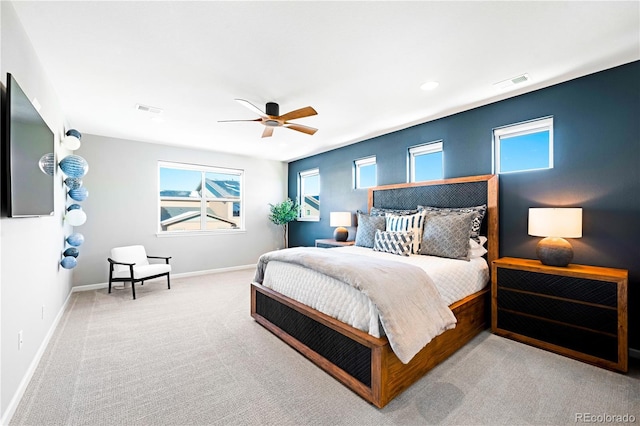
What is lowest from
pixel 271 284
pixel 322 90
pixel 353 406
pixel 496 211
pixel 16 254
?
pixel 353 406

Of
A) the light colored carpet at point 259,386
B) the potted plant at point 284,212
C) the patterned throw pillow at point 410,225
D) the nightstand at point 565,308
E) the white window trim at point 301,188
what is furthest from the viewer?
the potted plant at point 284,212

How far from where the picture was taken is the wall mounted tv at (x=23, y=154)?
1.60 m

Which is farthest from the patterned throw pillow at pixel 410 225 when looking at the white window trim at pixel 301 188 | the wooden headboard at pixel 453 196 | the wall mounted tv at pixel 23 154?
the wall mounted tv at pixel 23 154

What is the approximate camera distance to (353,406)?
70.7 inches

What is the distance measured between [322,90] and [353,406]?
2.87 metres

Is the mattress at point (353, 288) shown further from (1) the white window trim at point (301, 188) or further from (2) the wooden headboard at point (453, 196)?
(1) the white window trim at point (301, 188)

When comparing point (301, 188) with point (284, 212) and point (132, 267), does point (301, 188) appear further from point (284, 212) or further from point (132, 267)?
point (132, 267)

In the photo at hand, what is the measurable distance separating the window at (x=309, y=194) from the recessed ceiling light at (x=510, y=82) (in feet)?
12.4

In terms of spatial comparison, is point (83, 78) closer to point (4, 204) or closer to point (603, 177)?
point (4, 204)

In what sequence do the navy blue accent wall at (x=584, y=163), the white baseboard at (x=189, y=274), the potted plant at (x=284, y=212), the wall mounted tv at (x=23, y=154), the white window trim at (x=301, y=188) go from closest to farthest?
the wall mounted tv at (x=23, y=154) < the navy blue accent wall at (x=584, y=163) < the white baseboard at (x=189, y=274) < the white window trim at (x=301, y=188) < the potted plant at (x=284, y=212)

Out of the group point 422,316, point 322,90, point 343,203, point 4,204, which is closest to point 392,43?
point 322,90

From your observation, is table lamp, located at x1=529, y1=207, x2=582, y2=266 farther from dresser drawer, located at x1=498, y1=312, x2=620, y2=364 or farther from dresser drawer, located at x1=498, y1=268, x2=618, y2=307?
dresser drawer, located at x1=498, y1=312, x2=620, y2=364

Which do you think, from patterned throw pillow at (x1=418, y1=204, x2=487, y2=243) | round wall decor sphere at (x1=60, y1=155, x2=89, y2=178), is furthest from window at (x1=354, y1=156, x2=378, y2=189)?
round wall decor sphere at (x1=60, y1=155, x2=89, y2=178)

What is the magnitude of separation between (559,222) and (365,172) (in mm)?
3120
